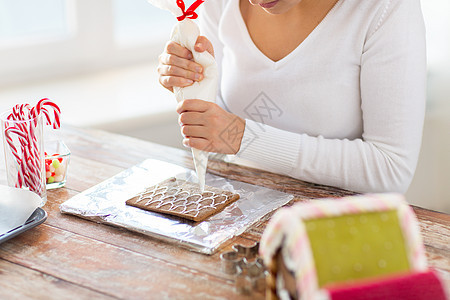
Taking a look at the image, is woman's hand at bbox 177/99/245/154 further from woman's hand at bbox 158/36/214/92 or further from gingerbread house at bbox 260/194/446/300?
gingerbread house at bbox 260/194/446/300

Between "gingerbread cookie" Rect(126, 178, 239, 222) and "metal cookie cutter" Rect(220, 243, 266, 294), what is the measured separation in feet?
0.46

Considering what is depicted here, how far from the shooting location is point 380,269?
0.74 meters

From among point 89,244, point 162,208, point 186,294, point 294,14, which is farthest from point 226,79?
point 186,294

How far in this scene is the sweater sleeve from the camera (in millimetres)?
1298

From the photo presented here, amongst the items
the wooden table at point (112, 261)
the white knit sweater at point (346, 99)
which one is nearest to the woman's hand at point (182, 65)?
the white knit sweater at point (346, 99)

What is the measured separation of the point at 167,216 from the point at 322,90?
52 cm

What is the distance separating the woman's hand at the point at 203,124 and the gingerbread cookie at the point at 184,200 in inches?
3.6

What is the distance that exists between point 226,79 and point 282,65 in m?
0.19

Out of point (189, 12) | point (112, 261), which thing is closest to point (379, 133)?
point (189, 12)

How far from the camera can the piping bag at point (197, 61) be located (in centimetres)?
123

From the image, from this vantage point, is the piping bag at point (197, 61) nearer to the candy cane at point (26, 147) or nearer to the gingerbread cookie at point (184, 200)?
the gingerbread cookie at point (184, 200)

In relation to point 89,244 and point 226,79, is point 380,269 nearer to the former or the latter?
point 89,244

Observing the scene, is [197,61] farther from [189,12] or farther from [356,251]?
[356,251]

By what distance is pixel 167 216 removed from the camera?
3.80ft
